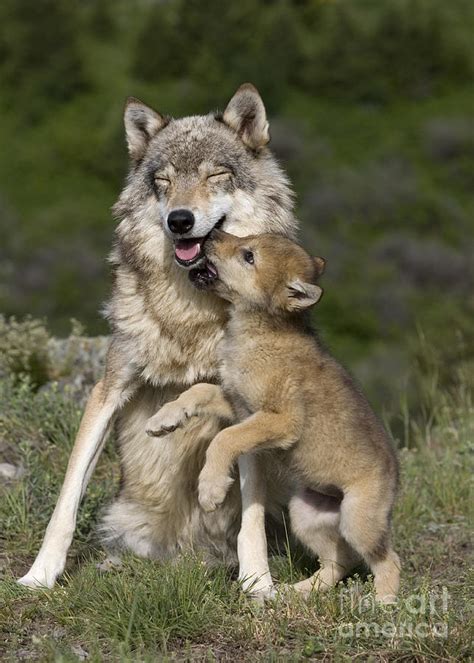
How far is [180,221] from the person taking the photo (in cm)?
507

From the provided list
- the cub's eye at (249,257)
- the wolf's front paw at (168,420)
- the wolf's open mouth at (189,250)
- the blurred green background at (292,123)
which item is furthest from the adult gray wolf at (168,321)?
the blurred green background at (292,123)

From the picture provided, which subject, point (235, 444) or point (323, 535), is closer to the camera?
point (235, 444)

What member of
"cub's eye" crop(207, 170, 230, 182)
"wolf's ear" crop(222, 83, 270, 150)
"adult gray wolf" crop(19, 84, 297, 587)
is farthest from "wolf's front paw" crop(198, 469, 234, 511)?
"wolf's ear" crop(222, 83, 270, 150)

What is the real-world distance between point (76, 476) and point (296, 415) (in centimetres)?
132

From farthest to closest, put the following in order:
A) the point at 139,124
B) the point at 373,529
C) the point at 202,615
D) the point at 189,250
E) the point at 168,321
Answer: the point at 139,124, the point at 168,321, the point at 189,250, the point at 373,529, the point at 202,615

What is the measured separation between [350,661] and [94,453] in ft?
6.44

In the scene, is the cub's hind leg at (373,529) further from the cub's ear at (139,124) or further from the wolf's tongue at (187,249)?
the cub's ear at (139,124)

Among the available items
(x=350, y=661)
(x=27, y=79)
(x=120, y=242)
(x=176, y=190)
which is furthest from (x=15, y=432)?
(x=27, y=79)

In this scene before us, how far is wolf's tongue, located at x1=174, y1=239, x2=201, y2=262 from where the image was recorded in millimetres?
5121

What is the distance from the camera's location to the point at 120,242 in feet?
18.6

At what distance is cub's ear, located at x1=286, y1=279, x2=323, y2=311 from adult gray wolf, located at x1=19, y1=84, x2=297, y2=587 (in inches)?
18.7

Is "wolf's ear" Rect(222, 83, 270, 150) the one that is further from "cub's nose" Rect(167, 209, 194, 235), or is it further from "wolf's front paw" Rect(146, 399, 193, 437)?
"wolf's front paw" Rect(146, 399, 193, 437)

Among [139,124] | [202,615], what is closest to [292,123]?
[139,124]

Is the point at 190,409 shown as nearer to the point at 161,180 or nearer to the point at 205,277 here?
the point at 205,277
